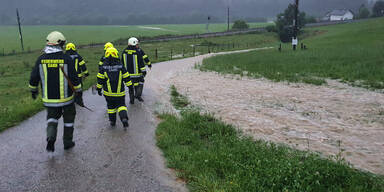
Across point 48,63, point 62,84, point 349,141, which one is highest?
point 48,63

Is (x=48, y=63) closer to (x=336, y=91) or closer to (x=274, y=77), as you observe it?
A: (x=336, y=91)

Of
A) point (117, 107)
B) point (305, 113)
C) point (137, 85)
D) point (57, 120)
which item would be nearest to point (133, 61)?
point (137, 85)

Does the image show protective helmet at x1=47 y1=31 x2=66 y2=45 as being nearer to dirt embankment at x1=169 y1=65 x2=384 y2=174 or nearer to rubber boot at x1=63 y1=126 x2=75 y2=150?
rubber boot at x1=63 y1=126 x2=75 y2=150

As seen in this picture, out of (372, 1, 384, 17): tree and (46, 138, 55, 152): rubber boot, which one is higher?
(372, 1, 384, 17): tree

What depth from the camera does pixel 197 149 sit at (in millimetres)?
5969

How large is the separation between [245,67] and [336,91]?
8.48 meters

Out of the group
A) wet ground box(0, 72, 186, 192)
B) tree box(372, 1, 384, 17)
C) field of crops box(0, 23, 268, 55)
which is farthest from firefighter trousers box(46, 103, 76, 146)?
tree box(372, 1, 384, 17)

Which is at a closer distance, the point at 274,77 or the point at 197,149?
the point at 197,149

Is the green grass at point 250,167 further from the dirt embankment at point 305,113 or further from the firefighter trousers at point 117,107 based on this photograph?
the firefighter trousers at point 117,107

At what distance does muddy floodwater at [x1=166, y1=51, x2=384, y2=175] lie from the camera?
6.45 metres

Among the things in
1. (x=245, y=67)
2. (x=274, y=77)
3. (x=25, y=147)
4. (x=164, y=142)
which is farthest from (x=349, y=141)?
(x=245, y=67)

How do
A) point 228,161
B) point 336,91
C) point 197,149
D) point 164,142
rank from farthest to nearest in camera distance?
point 336,91
point 164,142
point 197,149
point 228,161

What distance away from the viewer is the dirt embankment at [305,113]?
647 centimetres

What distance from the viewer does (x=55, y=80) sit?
5582mm
